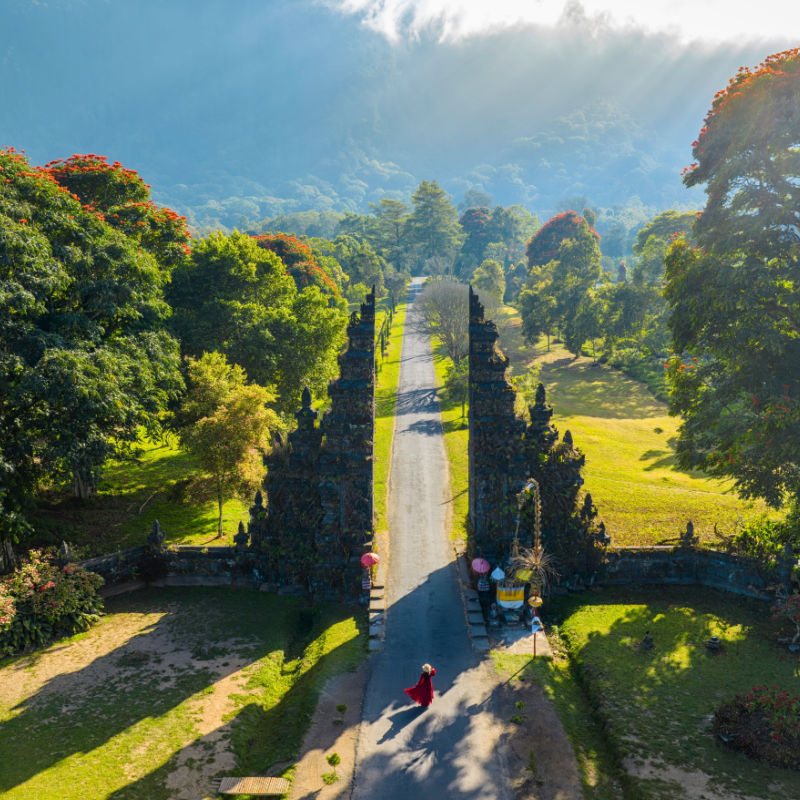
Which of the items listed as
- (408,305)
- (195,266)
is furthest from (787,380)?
(408,305)

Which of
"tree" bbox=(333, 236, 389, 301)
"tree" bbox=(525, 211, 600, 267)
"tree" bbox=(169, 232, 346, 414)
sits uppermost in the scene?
"tree" bbox=(525, 211, 600, 267)

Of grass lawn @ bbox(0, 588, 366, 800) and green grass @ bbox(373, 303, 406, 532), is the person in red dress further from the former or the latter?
green grass @ bbox(373, 303, 406, 532)

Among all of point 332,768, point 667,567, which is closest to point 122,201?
point 332,768

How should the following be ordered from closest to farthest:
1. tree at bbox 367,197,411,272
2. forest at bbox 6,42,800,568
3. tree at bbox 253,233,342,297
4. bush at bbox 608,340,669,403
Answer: forest at bbox 6,42,800,568 < tree at bbox 253,233,342,297 < bush at bbox 608,340,669,403 < tree at bbox 367,197,411,272

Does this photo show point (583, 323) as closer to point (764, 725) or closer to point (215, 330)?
point (215, 330)

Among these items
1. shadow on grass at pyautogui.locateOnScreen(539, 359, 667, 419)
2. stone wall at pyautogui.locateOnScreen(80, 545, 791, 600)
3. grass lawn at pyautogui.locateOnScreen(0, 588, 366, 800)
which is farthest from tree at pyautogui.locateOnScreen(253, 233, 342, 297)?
grass lawn at pyautogui.locateOnScreen(0, 588, 366, 800)

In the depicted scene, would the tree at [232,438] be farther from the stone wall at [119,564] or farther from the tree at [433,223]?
the tree at [433,223]

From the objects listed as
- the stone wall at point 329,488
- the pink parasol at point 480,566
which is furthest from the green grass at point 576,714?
the stone wall at point 329,488
